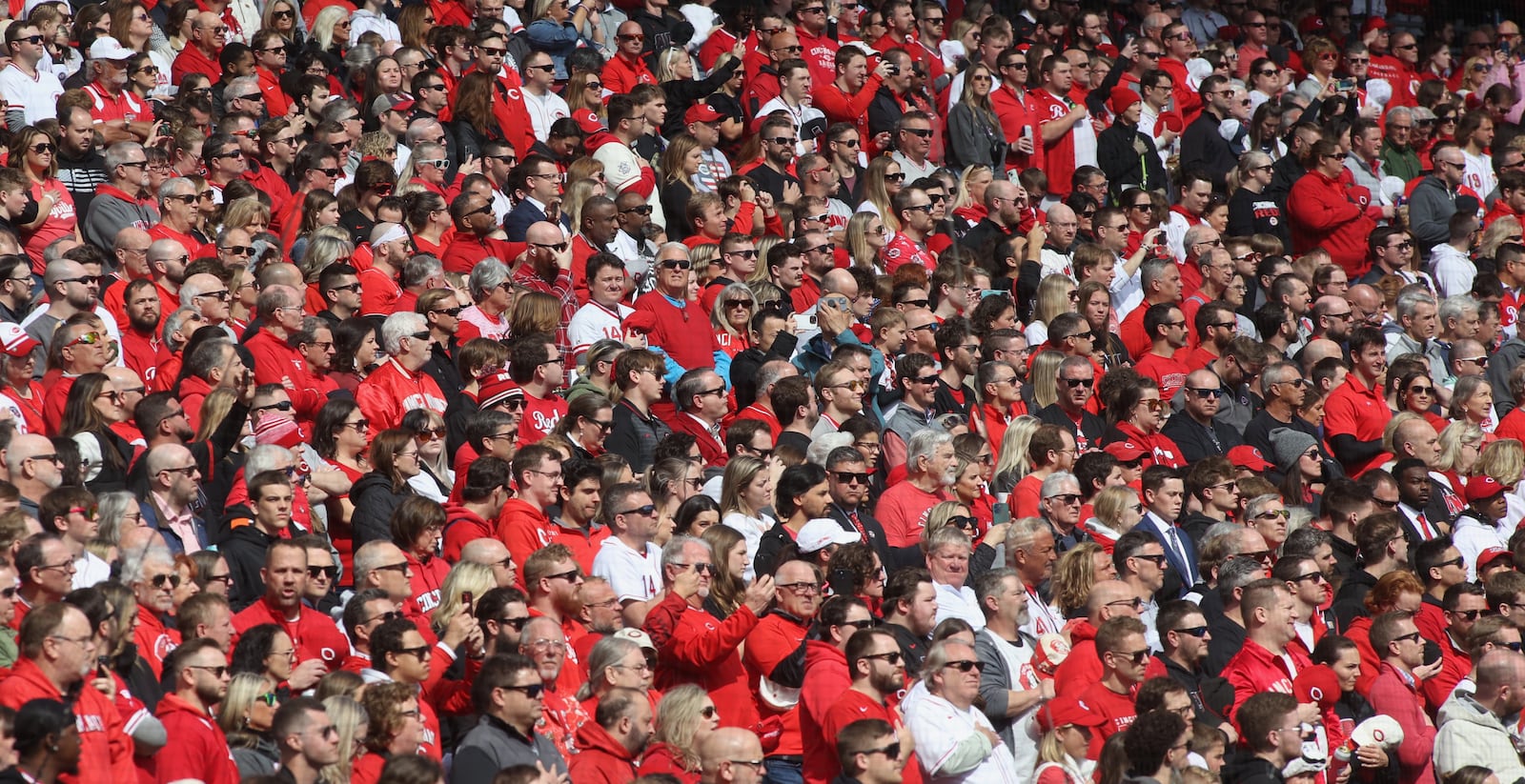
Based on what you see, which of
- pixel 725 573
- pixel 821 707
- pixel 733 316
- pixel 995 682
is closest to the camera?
pixel 821 707

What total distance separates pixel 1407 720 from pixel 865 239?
5108 millimetres

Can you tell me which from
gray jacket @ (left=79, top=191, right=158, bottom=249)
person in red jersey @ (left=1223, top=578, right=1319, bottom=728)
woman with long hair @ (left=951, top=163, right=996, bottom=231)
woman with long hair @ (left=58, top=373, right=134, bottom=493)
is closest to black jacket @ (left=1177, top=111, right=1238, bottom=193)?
woman with long hair @ (left=951, top=163, right=996, bottom=231)

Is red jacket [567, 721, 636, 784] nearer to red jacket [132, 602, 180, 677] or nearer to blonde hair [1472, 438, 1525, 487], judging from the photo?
red jacket [132, 602, 180, 677]

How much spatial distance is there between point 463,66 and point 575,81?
74cm

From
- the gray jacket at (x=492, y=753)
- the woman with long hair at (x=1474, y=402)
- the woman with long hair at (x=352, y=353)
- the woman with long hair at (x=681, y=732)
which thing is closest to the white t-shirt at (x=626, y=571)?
the woman with long hair at (x=681, y=732)

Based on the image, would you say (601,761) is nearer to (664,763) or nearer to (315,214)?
(664,763)

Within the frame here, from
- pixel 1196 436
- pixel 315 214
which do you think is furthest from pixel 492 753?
pixel 1196 436

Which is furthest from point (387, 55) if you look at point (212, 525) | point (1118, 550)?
→ point (1118, 550)

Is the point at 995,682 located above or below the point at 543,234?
above

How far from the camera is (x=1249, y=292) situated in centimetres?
1386

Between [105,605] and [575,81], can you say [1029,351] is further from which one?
[105,605]

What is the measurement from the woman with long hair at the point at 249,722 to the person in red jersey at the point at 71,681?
43 cm

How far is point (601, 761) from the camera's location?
696 cm

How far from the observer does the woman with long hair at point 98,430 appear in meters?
8.36
